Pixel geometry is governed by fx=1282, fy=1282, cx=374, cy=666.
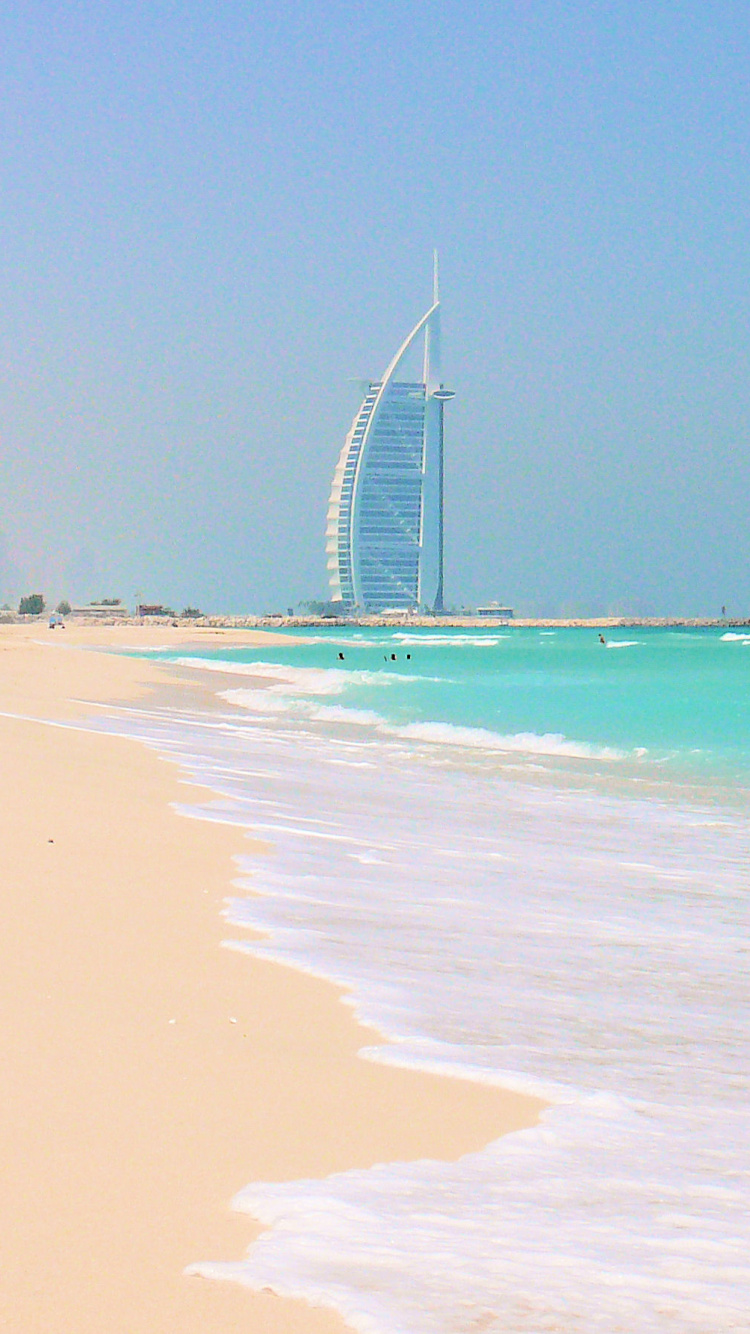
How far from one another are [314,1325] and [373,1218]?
443 mm

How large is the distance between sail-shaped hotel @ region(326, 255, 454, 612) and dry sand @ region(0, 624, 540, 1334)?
6945 inches

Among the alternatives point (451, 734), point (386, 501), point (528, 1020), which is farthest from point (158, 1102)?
point (386, 501)

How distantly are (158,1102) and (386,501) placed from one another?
18013 cm

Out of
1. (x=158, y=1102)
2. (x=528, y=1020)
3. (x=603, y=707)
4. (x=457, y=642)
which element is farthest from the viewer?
(x=457, y=642)

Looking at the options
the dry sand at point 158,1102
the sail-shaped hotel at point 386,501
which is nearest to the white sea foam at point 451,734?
the dry sand at point 158,1102

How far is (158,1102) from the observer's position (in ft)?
10.5

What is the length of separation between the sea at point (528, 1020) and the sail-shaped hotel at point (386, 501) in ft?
556

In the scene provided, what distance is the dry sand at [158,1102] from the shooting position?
2.26 metres

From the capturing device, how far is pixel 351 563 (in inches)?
7205

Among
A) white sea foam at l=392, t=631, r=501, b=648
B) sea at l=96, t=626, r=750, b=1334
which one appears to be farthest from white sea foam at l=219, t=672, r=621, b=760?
white sea foam at l=392, t=631, r=501, b=648

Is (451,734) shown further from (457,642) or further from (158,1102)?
(457,642)

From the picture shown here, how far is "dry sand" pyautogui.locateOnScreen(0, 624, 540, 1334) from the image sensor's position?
2.26 metres

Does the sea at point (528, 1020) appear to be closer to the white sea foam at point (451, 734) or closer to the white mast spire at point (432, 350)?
the white sea foam at point (451, 734)

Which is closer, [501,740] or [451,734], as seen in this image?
[501,740]
